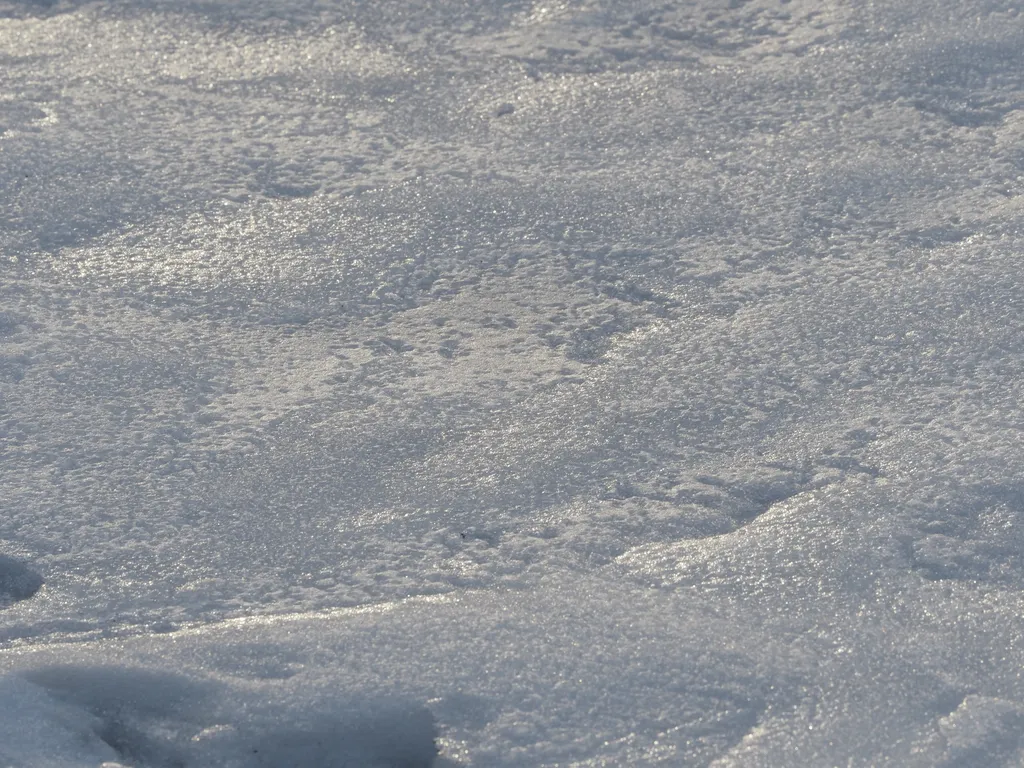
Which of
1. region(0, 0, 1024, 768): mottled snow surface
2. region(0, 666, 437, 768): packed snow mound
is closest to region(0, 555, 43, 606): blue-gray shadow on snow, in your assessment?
region(0, 0, 1024, 768): mottled snow surface

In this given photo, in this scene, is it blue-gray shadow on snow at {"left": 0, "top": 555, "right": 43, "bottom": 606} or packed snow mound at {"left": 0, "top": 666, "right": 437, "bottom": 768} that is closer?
packed snow mound at {"left": 0, "top": 666, "right": 437, "bottom": 768}

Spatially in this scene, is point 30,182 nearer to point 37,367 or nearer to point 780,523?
point 37,367

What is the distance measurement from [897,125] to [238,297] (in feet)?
3.67

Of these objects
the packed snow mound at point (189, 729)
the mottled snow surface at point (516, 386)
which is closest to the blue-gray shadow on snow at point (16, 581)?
the mottled snow surface at point (516, 386)

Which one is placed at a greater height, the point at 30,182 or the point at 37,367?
the point at 30,182

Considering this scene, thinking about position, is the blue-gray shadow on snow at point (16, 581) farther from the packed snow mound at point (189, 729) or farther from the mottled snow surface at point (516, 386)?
the packed snow mound at point (189, 729)

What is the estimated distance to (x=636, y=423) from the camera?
1.48m

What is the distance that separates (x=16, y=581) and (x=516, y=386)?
25.4 inches

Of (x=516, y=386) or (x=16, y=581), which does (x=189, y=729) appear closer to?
(x=16, y=581)

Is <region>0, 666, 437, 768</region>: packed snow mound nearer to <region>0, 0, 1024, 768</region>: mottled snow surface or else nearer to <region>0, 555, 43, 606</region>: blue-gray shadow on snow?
<region>0, 0, 1024, 768</region>: mottled snow surface

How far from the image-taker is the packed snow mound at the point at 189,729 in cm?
114

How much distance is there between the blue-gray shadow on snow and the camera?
1.30 metres

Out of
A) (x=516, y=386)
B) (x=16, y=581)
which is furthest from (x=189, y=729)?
(x=516, y=386)

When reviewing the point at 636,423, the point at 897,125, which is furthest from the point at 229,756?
the point at 897,125
